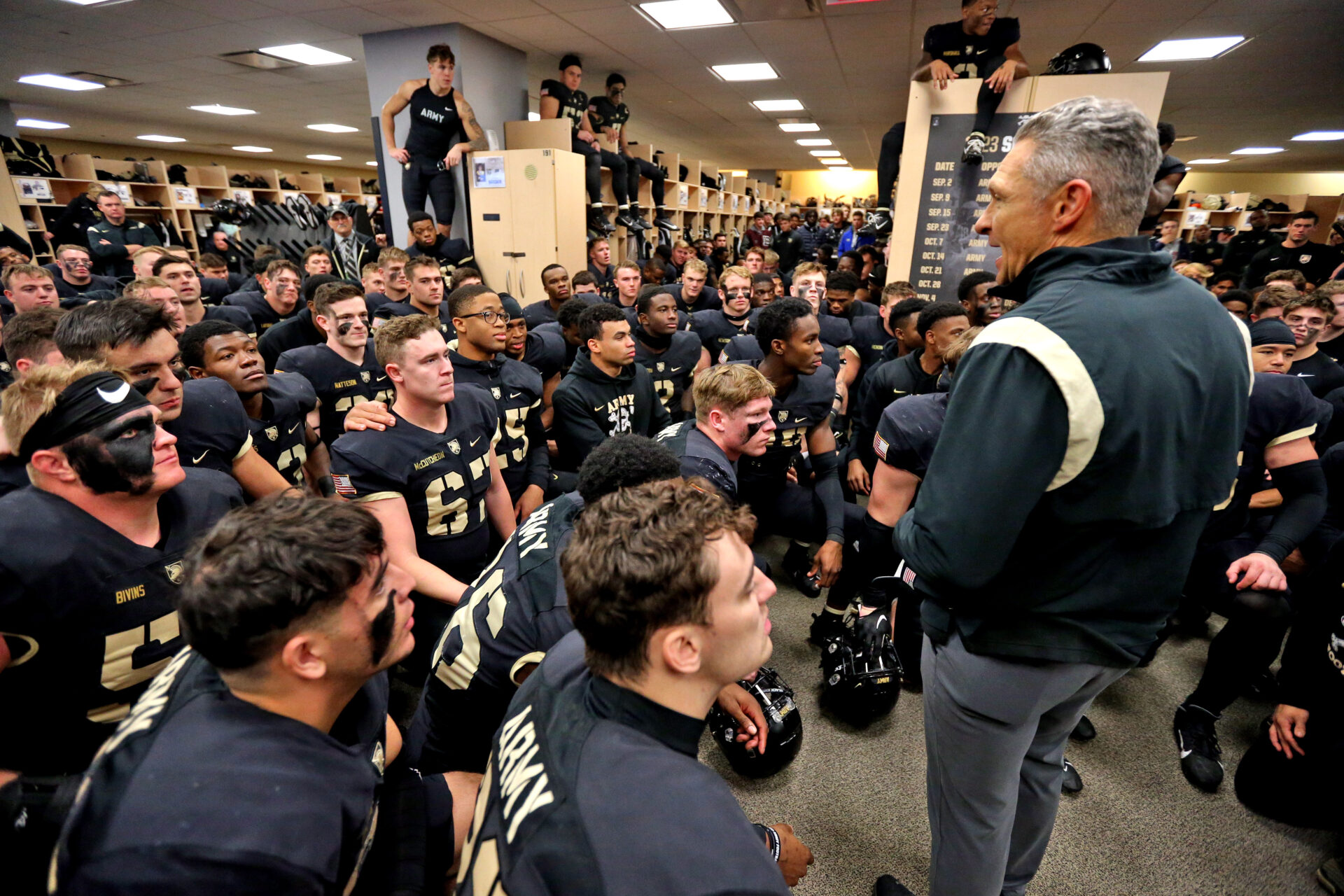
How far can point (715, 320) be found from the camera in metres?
4.51

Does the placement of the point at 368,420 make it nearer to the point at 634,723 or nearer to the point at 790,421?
the point at 634,723

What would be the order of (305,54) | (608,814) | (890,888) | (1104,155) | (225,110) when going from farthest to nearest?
(225,110) < (305,54) < (890,888) < (1104,155) < (608,814)

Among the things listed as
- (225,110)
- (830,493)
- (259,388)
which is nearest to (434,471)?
(259,388)

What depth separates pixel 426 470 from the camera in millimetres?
2129

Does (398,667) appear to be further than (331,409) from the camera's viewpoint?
No

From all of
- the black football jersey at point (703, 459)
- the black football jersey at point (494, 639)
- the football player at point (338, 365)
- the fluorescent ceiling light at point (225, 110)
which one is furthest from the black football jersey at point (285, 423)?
the fluorescent ceiling light at point (225, 110)

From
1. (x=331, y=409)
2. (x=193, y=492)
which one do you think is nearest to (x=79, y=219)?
(x=331, y=409)

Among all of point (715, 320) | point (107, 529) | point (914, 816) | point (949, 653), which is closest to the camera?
point (949, 653)

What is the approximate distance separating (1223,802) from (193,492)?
325 centimetres

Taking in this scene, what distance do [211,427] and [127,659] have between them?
953 millimetres

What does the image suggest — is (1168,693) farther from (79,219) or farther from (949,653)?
(79,219)

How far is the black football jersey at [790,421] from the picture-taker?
9.84 ft

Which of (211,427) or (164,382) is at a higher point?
(164,382)

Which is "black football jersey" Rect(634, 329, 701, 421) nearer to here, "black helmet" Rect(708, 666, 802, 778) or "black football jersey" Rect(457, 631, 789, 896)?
"black helmet" Rect(708, 666, 802, 778)
